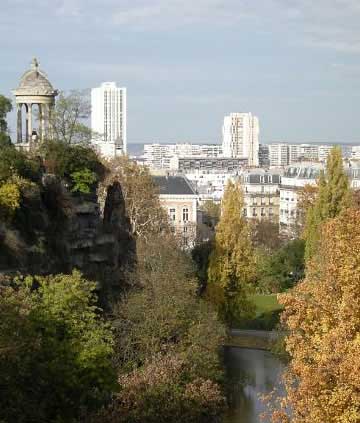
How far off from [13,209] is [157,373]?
1041 centimetres

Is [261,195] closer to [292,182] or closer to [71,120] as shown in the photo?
[292,182]

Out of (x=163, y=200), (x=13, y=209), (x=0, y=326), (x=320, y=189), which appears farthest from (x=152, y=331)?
(x=163, y=200)

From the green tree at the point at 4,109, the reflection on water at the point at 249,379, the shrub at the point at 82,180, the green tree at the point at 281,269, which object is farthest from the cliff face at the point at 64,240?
the green tree at the point at 281,269

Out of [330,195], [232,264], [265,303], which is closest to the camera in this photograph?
[232,264]

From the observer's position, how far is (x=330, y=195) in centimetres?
5394

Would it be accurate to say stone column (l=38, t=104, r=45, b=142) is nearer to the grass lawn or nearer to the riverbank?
the riverbank

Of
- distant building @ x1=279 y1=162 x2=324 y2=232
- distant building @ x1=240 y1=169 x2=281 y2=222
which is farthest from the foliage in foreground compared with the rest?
distant building @ x1=240 y1=169 x2=281 y2=222

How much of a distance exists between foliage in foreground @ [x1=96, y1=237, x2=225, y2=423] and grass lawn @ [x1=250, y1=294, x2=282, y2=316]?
1444cm

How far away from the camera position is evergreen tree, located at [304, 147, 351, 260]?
52.9m

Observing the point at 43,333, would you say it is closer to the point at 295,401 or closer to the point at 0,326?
the point at 0,326

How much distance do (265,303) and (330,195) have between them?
7.77m

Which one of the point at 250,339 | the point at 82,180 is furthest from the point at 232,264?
the point at 82,180

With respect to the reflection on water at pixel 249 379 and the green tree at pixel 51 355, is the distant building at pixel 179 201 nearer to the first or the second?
the reflection on water at pixel 249 379

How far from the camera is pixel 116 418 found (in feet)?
63.0
